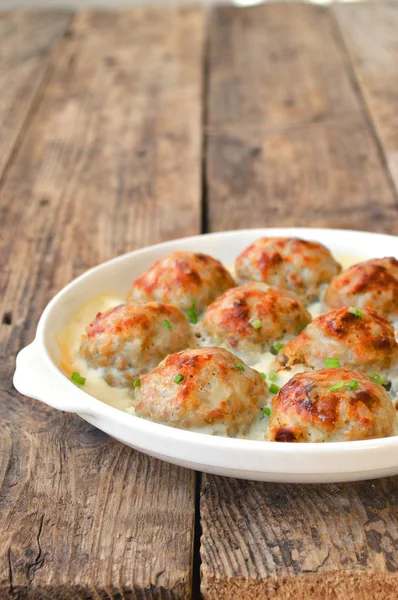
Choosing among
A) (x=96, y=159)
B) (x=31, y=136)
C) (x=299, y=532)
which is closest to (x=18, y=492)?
(x=299, y=532)

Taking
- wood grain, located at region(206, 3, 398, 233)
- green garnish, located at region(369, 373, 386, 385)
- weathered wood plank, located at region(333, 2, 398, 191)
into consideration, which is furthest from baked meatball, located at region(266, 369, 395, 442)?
weathered wood plank, located at region(333, 2, 398, 191)

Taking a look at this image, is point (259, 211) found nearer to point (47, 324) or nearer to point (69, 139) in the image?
point (69, 139)

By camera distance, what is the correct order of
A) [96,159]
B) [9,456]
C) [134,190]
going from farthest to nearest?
[96,159] < [134,190] < [9,456]

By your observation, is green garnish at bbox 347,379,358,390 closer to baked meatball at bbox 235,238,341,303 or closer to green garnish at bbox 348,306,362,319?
green garnish at bbox 348,306,362,319

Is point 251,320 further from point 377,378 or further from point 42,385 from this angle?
point 42,385

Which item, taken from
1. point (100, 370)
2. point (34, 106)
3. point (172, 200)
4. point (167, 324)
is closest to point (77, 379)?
point (100, 370)
